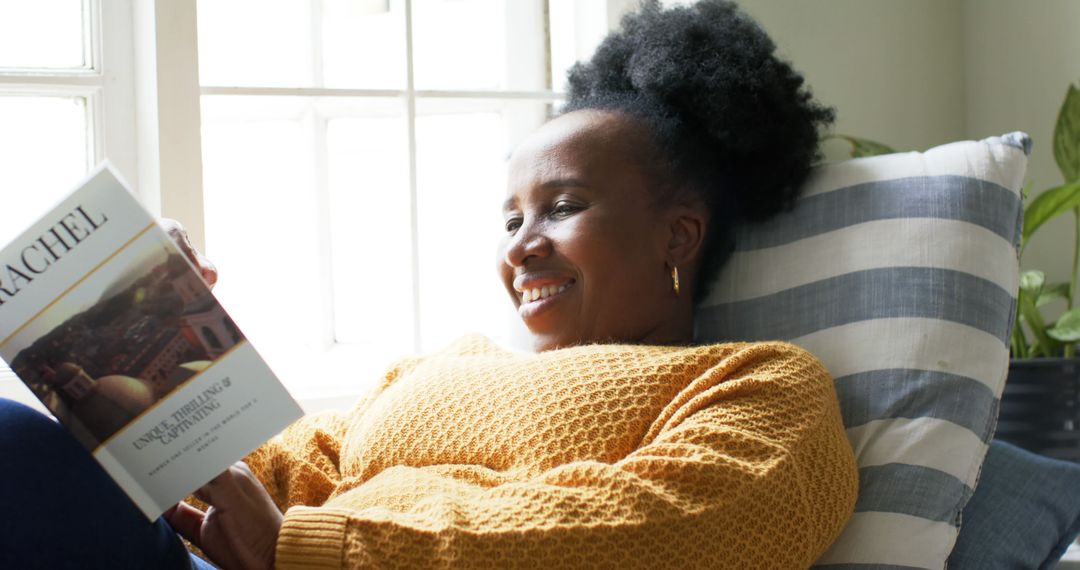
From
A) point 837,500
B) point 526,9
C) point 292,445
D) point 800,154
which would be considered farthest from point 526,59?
point 837,500

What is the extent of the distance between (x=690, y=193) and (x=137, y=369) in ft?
2.47

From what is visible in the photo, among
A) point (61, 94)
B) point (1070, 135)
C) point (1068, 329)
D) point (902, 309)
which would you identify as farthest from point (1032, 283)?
point (61, 94)

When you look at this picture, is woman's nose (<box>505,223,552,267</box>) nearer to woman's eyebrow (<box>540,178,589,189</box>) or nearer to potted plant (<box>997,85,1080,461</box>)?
woman's eyebrow (<box>540,178,589,189</box>)

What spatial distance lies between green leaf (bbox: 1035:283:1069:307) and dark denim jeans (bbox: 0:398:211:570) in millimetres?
1501

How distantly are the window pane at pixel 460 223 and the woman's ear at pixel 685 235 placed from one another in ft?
2.52

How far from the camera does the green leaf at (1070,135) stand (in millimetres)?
1772

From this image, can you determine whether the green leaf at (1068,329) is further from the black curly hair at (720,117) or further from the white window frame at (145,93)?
the white window frame at (145,93)

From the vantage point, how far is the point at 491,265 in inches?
84.2

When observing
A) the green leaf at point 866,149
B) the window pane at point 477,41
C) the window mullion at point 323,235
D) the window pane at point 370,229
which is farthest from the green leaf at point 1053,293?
the window mullion at point 323,235

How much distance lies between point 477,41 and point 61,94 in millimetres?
775

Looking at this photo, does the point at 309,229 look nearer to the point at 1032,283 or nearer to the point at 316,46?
the point at 316,46

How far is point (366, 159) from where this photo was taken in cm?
207

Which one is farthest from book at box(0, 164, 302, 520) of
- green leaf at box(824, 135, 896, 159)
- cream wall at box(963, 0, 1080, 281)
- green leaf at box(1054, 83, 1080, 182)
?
cream wall at box(963, 0, 1080, 281)

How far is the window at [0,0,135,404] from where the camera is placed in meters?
1.71
